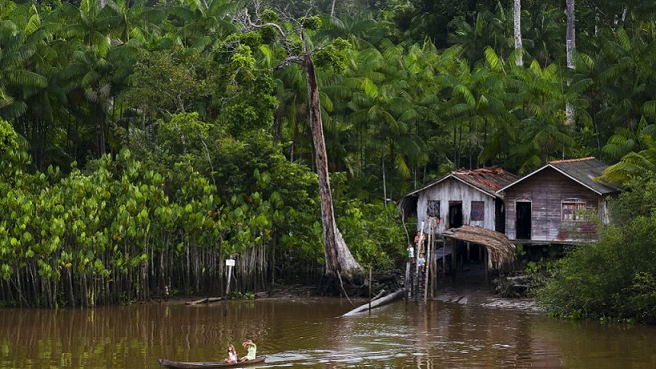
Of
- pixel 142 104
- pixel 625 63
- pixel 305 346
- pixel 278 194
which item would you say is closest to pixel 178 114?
pixel 142 104

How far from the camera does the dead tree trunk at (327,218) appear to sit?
37062 millimetres

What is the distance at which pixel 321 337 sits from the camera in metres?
29.6

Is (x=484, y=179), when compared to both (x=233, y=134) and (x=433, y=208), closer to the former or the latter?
(x=433, y=208)

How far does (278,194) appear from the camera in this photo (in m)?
38.2

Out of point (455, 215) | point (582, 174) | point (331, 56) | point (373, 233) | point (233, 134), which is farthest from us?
point (455, 215)

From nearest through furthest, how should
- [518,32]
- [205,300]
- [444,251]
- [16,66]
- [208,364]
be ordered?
[208,364]
[205,300]
[444,251]
[16,66]
[518,32]

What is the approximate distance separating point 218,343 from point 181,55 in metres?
15.8

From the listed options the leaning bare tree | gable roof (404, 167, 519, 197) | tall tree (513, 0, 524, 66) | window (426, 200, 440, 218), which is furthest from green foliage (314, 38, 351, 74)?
tall tree (513, 0, 524, 66)

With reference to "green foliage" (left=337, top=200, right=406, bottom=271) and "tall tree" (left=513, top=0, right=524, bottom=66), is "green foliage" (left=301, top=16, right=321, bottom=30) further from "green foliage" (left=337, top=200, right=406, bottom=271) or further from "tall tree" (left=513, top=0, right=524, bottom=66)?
"tall tree" (left=513, top=0, right=524, bottom=66)

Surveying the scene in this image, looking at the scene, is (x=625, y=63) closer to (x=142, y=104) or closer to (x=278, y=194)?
(x=278, y=194)

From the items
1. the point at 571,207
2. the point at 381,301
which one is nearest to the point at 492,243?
the point at 571,207

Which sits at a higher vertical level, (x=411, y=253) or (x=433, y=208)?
(x=433, y=208)

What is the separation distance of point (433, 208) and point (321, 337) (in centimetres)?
1231

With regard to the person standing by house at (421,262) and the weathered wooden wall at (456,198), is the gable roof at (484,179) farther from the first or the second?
the person standing by house at (421,262)
